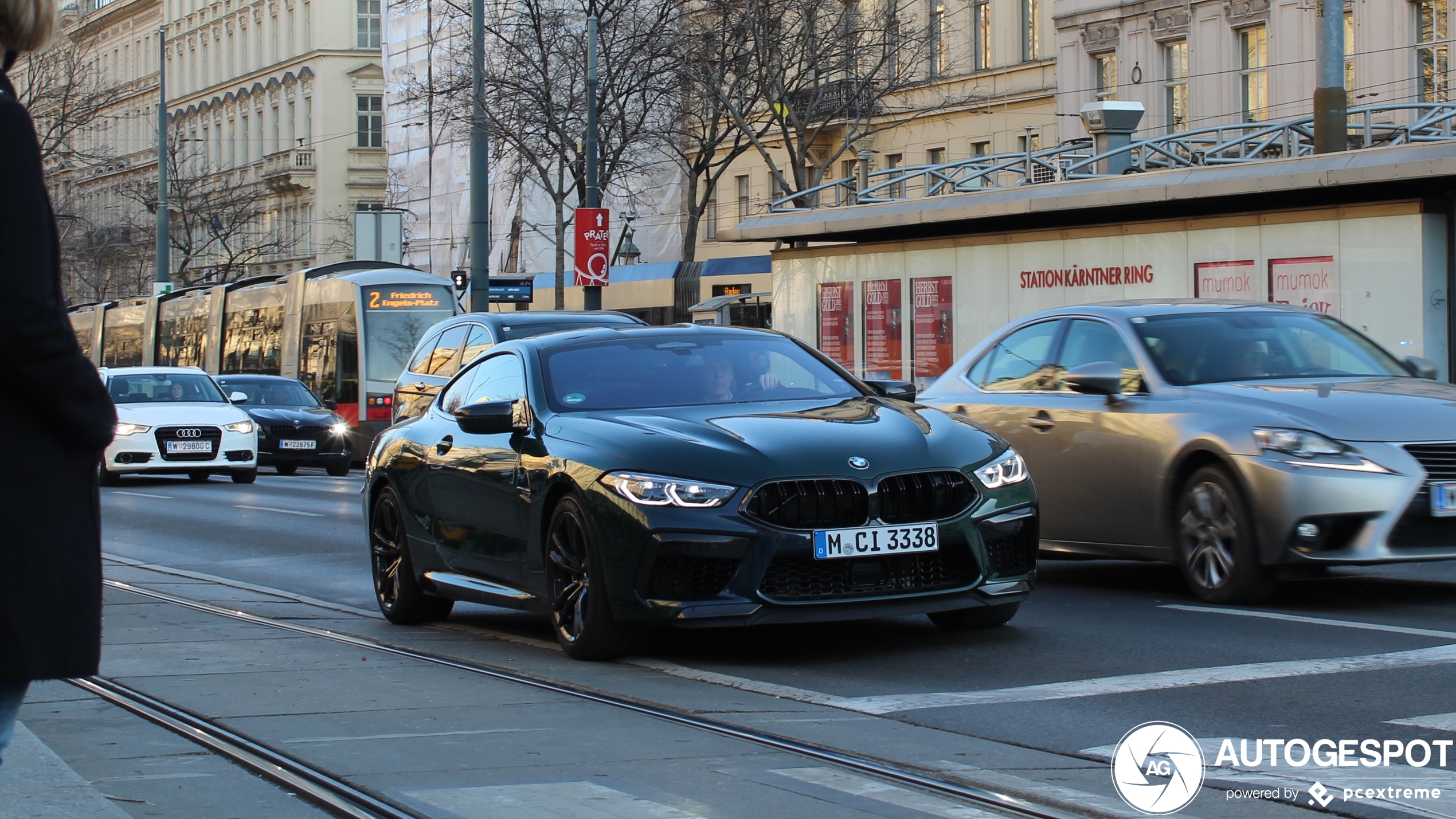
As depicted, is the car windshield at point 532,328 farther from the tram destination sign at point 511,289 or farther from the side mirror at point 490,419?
the tram destination sign at point 511,289

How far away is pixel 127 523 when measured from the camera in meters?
18.2

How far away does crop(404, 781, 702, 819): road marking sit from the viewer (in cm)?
475

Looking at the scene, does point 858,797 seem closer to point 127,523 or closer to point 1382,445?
point 1382,445

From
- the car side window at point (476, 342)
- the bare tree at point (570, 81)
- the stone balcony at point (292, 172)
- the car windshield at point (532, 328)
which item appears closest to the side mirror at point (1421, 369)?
the car windshield at point (532, 328)

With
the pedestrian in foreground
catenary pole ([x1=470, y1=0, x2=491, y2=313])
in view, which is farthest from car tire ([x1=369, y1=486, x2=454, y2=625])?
catenary pole ([x1=470, y1=0, x2=491, y2=313])

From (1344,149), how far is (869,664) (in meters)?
14.3

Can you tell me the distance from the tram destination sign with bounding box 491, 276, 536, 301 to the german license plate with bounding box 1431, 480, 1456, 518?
1119 inches

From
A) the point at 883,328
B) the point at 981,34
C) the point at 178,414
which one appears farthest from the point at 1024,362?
the point at 981,34

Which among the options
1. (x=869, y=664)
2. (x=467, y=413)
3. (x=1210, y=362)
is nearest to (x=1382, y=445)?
(x=1210, y=362)

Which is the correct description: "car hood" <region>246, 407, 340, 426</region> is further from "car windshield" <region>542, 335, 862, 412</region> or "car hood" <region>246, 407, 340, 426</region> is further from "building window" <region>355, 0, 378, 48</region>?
"building window" <region>355, 0, 378, 48</region>

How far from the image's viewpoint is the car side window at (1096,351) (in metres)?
9.81

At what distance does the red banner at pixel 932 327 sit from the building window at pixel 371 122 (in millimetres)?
60480

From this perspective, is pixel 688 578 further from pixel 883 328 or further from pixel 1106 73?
pixel 1106 73

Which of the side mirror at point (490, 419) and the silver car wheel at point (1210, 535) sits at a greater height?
the side mirror at point (490, 419)
